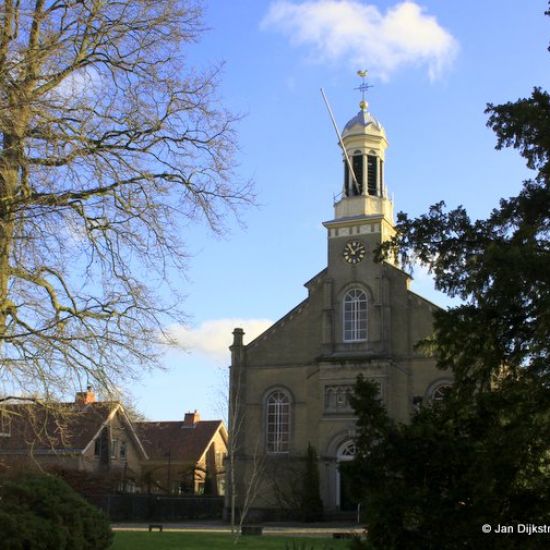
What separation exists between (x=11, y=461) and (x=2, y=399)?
26.0 metres

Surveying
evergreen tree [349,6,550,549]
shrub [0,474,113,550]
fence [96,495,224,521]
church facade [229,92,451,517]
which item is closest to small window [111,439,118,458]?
fence [96,495,224,521]

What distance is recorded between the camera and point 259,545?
2284 centimetres

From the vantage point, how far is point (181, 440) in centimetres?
5909

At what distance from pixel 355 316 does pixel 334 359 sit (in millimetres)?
2495

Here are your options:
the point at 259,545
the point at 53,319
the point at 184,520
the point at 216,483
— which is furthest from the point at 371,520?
the point at 216,483

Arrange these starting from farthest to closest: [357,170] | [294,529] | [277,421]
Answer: [357,170], [277,421], [294,529]

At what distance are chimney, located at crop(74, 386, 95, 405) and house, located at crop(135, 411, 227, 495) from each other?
3980cm

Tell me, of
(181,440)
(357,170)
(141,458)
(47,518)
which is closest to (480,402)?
(47,518)

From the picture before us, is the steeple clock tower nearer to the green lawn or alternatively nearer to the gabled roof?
the green lawn

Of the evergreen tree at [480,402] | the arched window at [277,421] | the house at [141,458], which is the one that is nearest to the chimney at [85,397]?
the evergreen tree at [480,402]

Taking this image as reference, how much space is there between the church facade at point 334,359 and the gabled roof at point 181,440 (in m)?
17.1

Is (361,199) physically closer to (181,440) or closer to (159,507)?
(159,507)

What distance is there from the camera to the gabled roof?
56875 millimetres

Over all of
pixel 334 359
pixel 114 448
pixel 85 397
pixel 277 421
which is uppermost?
pixel 334 359
